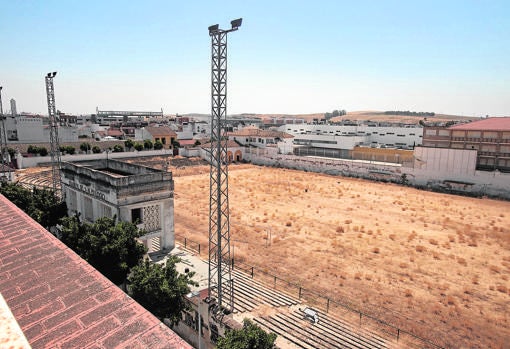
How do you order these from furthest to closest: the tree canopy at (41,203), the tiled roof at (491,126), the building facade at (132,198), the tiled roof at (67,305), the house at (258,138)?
the house at (258,138) → the tiled roof at (491,126) → the tree canopy at (41,203) → the building facade at (132,198) → the tiled roof at (67,305)

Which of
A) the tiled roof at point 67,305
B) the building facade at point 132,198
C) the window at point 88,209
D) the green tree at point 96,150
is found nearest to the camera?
the tiled roof at point 67,305

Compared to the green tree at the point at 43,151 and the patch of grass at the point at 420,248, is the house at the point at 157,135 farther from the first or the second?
the patch of grass at the point at 420,248

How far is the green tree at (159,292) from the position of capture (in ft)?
47.5

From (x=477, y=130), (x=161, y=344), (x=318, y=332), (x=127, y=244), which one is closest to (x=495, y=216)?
(x=477, y=130)

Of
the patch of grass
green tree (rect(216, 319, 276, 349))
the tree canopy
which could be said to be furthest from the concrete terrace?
the tree canopy

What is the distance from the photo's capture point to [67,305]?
23.1 ft

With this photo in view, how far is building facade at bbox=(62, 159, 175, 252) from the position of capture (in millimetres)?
23172

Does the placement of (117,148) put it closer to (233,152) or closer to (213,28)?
(233,152)

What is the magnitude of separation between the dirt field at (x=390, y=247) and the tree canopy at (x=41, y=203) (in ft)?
34.3

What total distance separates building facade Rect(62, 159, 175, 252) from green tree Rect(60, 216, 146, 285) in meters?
3.91

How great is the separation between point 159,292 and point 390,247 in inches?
835

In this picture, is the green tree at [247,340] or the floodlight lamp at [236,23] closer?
the green tree at [247,340]

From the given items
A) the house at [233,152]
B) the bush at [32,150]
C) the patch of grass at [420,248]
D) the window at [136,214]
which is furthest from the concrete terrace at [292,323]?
the house at [233,152]

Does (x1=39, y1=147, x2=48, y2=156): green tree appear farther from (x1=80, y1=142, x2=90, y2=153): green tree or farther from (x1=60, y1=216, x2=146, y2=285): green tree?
(x1=60, y1=216, x2=146, y2=285): green tree
